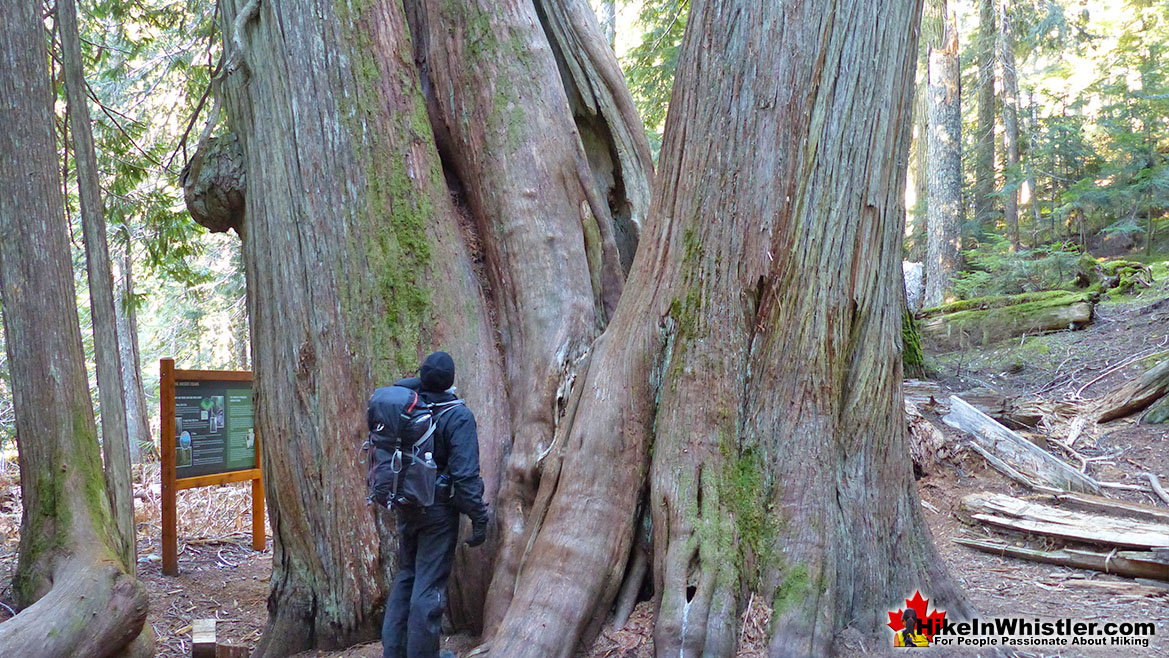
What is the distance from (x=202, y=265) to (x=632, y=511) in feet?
64.0

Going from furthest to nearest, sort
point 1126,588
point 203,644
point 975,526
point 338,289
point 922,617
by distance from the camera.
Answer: point 975,526 → point 203,644 → point 338,289 → point 1126,588 → point 922,617

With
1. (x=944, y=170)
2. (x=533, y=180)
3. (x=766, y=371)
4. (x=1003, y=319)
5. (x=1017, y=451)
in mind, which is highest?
(x=944, y=170)

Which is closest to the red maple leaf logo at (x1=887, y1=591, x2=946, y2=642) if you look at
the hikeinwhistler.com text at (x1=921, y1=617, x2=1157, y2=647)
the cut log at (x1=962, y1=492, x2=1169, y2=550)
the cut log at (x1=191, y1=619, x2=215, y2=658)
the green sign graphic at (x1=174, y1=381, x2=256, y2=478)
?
the hikeinwhistler.com text at (x1=921, y1=617, x2=1157, y2=647)

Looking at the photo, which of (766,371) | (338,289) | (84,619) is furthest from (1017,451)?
(84,619)

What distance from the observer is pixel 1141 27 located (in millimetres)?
19141

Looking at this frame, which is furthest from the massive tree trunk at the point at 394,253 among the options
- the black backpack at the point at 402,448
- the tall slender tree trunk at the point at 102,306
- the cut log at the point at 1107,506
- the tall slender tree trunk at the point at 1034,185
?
the tall slender tree trunk at the point at 1034,185

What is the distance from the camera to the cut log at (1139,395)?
7.32 metres

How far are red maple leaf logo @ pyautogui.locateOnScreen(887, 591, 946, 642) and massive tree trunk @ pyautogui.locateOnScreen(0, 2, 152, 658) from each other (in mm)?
4793

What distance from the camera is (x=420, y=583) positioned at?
4.38 metres

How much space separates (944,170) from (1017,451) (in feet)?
29.0

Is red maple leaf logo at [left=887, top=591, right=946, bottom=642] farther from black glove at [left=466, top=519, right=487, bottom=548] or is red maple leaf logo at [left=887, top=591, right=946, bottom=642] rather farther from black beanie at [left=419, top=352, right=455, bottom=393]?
black beanie at [left=419, top=352, right=455, bottom=393]

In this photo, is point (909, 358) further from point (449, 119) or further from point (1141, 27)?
point (1141, 27)

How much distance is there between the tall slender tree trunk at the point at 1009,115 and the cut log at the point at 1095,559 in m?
10.8

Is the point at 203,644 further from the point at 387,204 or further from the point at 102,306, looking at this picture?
the point at 387,204
